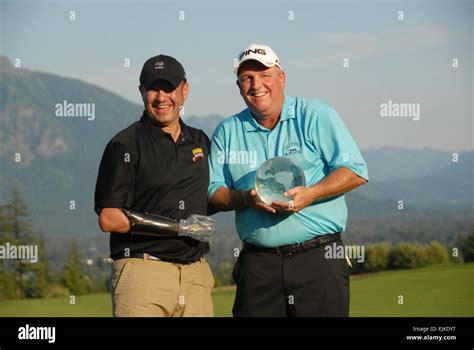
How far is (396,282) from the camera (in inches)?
544

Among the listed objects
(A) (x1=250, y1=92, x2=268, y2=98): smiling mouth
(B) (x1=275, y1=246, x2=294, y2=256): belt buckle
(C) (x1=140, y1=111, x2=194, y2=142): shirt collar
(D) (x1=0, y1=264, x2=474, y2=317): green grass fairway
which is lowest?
(D) (x1=0, y1=264, x2=474, y2=317): green grass fairway

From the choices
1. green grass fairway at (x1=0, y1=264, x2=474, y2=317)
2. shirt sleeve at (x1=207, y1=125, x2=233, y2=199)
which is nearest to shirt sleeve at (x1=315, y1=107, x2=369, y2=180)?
shirt sleeve at (x1=207, y1=125, x2=233, y2=199)

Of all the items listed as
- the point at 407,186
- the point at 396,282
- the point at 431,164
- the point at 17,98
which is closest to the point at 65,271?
the point at 396,282

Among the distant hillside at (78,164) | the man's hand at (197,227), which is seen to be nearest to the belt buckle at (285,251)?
the man's hand at (197,227)

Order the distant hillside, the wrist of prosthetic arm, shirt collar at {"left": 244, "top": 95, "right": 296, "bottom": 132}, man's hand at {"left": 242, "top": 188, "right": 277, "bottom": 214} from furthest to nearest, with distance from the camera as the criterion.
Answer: the distant hillside
shirt collar at {"left": 244, "top": 95, "right": 296, "bottom": 132}
man's hand at {"left": 242, "top": 188, "right": 277, "bottom": 214}
the wrist of prosthetic arm

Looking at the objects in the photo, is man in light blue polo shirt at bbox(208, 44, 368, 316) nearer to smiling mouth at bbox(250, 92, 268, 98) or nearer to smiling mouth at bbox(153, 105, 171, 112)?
smiling mouth at bbox(250, 92, 268, 98)

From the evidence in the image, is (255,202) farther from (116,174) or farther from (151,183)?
(116,174)

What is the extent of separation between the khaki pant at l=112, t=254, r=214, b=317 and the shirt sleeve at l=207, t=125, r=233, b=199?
0.52m

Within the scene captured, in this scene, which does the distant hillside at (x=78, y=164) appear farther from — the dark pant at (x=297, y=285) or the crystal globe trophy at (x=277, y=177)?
the crystal globe trophy at (x=277, y=177)

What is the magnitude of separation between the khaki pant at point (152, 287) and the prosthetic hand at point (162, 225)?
0.64ft

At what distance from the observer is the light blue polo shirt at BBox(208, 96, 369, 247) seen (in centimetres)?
459

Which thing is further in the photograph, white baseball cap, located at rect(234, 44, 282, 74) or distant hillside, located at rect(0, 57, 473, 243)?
distant hillside, located at rect(0, 57, 473, 243)

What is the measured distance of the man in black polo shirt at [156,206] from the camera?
14.5 feet

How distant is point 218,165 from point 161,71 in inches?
26.5
